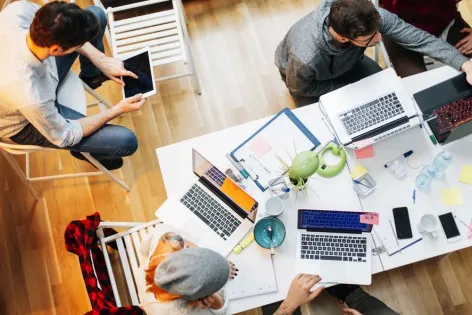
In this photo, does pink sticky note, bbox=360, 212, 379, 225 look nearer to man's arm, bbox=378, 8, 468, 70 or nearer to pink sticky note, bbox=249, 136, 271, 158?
pink sticky note, bbox=249, 136, 271, 158

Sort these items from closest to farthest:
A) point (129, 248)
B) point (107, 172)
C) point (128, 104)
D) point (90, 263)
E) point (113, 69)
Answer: point (90, 263) < point (129, 248) < point (128, 104) < point (113, 69) < point (107, 172)

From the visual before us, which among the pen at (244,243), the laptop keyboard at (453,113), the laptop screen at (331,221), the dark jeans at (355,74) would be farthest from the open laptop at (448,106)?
the pen at (244,243)

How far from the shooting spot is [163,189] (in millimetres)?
2646

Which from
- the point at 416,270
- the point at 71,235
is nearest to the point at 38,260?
the point at 71,235

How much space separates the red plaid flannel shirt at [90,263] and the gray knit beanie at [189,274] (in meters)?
0.26

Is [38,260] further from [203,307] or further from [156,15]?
[156,15]

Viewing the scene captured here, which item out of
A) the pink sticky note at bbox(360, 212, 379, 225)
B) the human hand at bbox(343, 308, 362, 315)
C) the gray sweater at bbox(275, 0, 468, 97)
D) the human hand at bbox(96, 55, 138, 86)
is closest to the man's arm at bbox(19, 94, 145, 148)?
the human hand at bbox(96, 55, 138, 86)

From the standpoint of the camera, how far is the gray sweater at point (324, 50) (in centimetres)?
192

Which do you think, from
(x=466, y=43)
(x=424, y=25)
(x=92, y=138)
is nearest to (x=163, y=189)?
(x=92, y=138)

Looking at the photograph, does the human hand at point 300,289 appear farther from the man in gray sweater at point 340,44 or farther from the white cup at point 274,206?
the man in gray sweater at point 340,44

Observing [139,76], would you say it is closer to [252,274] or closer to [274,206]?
[274,206]

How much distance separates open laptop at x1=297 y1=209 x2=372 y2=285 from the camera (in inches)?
68.0

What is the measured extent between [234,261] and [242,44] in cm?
161

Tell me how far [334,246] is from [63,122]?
1.23 metres
